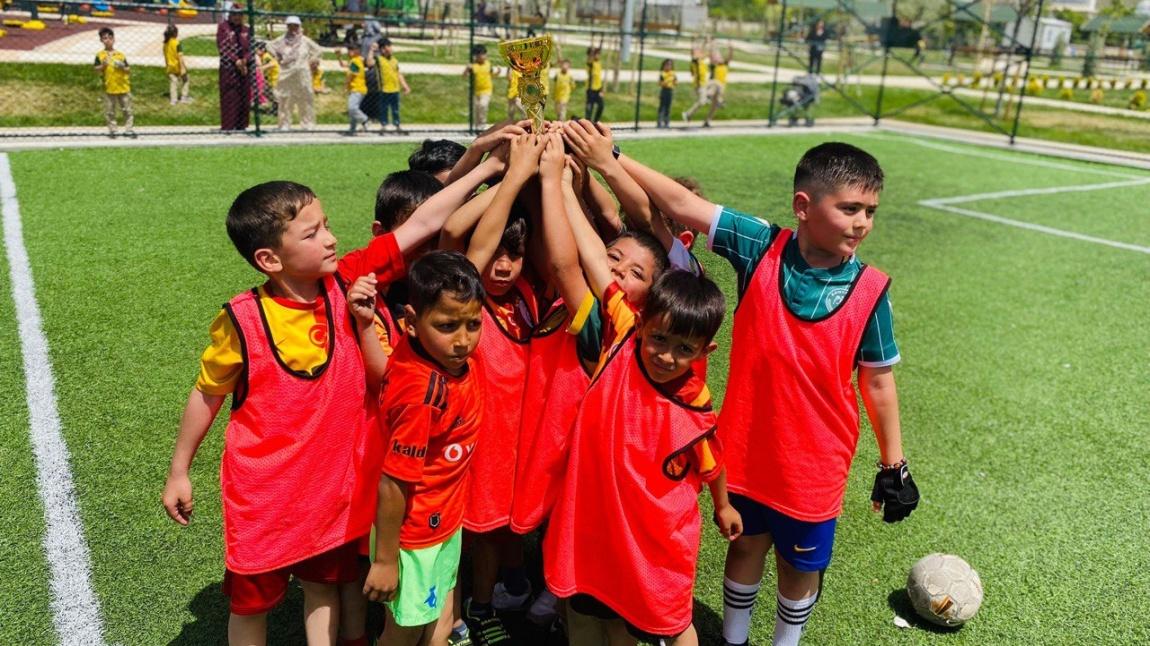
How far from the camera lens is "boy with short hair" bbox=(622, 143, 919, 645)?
257 centimetres

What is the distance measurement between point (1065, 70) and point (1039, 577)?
45001 mm

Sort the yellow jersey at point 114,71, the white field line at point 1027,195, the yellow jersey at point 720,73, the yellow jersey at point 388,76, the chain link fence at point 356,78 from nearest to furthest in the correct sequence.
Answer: the white field line at point 1027,195, the yellow jersey at point 114,71, the chain link fence at point 356,78, the yellow jersey at point 388,76, the yellow jersey at point 720,73

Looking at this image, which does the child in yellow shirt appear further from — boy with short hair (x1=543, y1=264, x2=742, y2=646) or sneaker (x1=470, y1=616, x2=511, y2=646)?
boy with short hair (x1=543, y1=264, x2=742, y2=646)

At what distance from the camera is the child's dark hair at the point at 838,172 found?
8.36 feet

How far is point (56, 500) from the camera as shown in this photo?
3762mm

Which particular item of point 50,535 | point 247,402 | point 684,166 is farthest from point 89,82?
point 247,402

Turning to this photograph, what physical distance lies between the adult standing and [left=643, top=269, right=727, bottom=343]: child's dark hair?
1394 centimetres

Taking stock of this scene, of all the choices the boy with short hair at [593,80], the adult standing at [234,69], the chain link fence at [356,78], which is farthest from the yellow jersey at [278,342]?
the boy with short hair at [593,80]

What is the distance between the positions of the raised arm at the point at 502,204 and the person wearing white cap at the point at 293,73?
13.5 meters

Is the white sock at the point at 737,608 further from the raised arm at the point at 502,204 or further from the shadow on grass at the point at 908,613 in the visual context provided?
the raised arm at the point at 502,204

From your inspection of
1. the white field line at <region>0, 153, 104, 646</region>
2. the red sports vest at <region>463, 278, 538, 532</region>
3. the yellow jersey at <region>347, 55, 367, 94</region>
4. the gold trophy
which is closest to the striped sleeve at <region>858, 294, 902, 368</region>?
the red sports vest at <region>463, 278, 538, 532</region>

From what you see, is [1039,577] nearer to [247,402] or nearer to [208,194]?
[247,402]

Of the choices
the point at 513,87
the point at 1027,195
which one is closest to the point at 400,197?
the point at 1027,195

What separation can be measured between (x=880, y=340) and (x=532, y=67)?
135 cm
